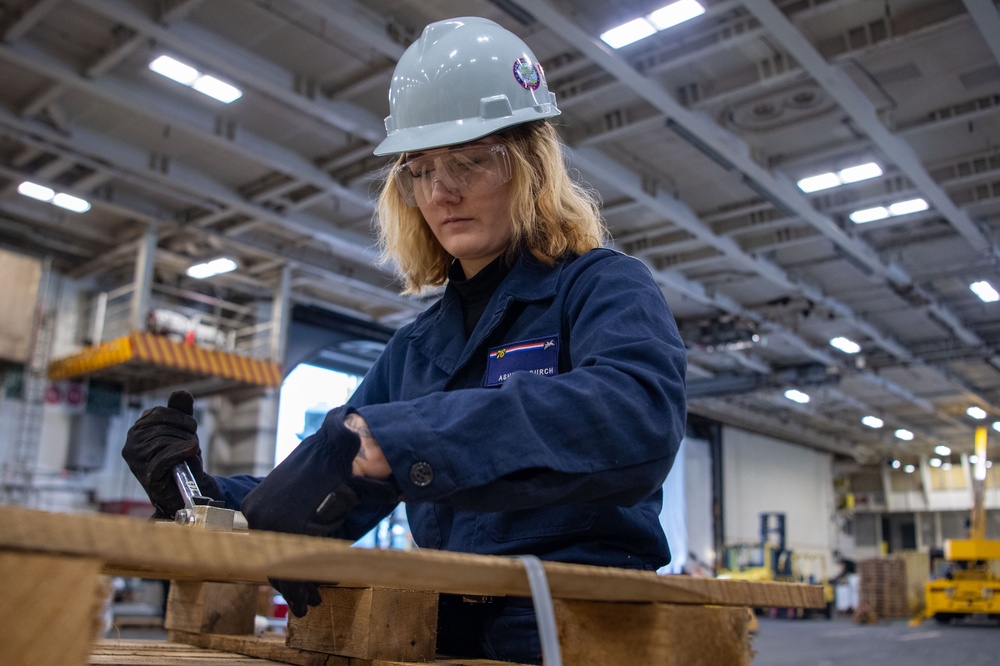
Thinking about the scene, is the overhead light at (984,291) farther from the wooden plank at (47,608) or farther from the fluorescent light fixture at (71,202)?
the wooden plank at (47,608)

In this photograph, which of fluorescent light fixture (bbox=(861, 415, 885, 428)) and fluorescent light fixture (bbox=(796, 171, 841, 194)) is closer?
fluorescent light fixture (bbox=(796, 171, 841, 194))

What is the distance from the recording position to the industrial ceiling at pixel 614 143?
771 centimetres

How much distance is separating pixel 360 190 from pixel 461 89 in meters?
9.55

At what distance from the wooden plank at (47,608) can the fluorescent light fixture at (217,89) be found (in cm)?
856

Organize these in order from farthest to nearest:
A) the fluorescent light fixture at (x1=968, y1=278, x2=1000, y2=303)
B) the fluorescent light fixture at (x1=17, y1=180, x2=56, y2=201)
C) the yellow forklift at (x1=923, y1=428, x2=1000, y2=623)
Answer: the yellow forklift at (x1=923, y1=428, x2=1000, y2=623), the fluorescent light fixture at (x1=968, y1=278, x2=1000, y2=303), the fluorescent light fixture at (x1=17, y1=180, x2=56, y2=201)

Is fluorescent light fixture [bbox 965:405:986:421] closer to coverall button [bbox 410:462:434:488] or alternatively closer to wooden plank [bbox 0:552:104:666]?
coverall button [bbox 410:462:434:488]

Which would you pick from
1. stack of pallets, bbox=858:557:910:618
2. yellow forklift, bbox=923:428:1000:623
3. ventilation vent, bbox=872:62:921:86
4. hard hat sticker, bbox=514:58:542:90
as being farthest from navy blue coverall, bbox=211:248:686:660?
stack of pallets, bbox=858:557:910:618

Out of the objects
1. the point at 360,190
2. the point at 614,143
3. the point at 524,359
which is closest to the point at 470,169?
the point at 524,359

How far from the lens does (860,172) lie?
1027 cm

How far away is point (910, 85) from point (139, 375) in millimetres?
10274

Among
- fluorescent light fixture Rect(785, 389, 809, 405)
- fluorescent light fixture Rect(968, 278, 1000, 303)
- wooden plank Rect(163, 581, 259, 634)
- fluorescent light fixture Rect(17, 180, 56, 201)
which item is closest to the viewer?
wooden plank Rect(163, 581, 259, 634)

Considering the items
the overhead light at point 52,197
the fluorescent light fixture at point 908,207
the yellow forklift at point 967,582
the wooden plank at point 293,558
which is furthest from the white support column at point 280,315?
the yellow forklift at point 967,582

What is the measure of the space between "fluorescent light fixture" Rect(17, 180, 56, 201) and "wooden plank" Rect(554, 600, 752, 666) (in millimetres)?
11441

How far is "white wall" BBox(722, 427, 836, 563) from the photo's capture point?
86.2 feet
